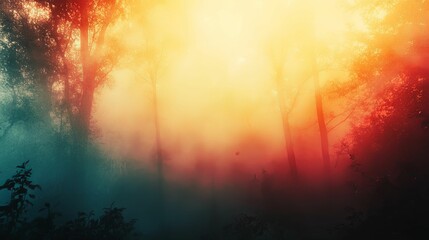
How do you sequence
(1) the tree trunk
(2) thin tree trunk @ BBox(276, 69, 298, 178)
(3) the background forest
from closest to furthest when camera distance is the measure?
1. (3) the background forest
2. (1) the tree trunk
3. (2) thin tree trunk @ BBox(276, 69, 298, 178)

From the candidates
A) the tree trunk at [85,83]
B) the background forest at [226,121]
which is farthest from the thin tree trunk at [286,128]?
the tree trunk at [85,83]

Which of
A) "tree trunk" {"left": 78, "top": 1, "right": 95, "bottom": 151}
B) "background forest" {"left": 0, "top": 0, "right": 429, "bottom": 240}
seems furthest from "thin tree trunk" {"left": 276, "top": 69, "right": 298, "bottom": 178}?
"tree trunk" {"left": 78, "top": 1, "right": 95, "bottom": 151}

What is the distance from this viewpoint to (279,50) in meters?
18.8

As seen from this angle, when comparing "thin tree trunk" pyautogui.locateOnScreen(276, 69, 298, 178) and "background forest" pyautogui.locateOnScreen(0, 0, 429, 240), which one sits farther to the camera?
"thin tree trunk" pyautogui.locateOnScreen(276, 69, 298, 178)

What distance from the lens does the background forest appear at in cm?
1006

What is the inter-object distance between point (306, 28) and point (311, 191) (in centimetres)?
973

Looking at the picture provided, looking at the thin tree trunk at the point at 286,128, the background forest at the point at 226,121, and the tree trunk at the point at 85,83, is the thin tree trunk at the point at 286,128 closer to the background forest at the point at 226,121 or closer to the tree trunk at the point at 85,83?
the background forest at the point at 226,121

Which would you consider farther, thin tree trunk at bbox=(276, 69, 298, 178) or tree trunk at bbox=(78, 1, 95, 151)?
thin tree trunk at bbox=(276, 69, 298, 178)

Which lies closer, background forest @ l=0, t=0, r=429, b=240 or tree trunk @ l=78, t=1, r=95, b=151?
background forest @ l=0, t=0, r=429, b=240

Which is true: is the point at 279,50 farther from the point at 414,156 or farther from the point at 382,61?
the point at 414,156

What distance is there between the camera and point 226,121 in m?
30.2

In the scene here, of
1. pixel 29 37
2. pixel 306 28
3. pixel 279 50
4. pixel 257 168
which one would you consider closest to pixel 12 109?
pixel 29 37

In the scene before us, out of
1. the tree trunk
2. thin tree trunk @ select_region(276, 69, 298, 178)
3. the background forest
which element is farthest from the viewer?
thin tree trunk @ select_region(276, 69, 298, 178)

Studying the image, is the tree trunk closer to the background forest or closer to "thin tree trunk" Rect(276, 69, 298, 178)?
the background forest
